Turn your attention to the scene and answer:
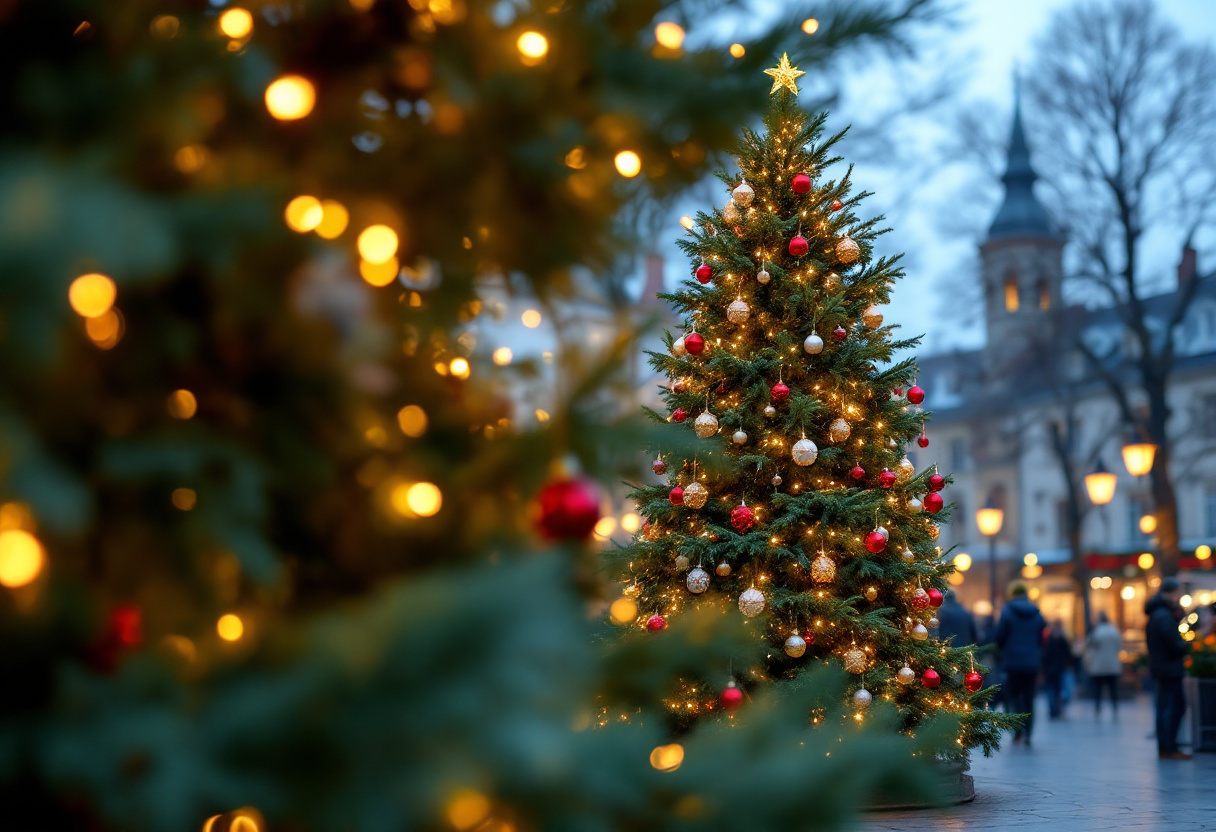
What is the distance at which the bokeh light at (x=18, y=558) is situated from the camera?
152 centimetres

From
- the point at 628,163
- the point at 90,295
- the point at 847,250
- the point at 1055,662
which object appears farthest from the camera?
the point at 1055,662

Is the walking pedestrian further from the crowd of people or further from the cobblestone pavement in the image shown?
the cobblestone pavement

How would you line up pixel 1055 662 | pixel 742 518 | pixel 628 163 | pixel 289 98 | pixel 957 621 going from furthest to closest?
pixel 1055 662
pixel 957 621
pixel 742 518
pixel 628 163
pixel 289 98

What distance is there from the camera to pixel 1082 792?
972cm

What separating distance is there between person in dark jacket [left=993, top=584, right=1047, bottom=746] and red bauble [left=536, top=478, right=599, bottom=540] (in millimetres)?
13984

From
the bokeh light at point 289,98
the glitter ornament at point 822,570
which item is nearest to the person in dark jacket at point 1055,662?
the glitter ornament at point 822,570

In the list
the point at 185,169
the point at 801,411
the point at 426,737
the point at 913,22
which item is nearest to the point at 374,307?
→ the point at 185,169

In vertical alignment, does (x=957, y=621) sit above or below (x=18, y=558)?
below

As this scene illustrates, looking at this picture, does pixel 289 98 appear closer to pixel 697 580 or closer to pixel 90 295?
pixel 90 295

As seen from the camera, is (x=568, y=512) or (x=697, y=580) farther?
(x=697, y=580)

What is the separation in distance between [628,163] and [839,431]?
631 cm

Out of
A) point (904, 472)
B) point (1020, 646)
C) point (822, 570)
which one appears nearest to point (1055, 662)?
point (1020, 646)

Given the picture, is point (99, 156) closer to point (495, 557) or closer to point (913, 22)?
point (495, 557)

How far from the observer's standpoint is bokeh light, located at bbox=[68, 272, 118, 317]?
4.82 ft
